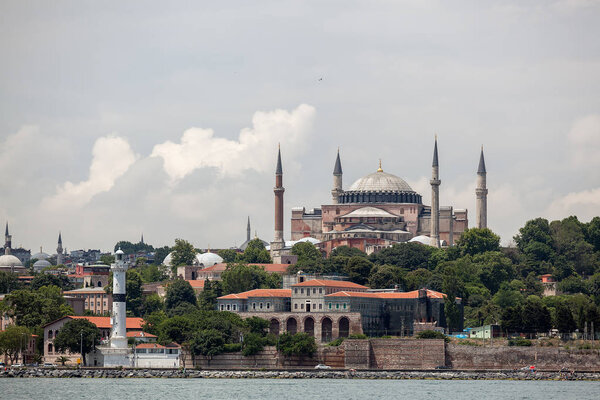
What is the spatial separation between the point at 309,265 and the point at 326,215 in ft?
94.1

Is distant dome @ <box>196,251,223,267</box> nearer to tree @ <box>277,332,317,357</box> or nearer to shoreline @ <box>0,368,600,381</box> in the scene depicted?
tree @ <box>277,332,317,357</box>

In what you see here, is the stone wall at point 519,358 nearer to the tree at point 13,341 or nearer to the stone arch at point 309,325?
the stone arch at point 309,325

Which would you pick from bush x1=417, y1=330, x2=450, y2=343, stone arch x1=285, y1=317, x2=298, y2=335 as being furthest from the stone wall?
stone arch x1=285, y1=317, x2=298, y2=335

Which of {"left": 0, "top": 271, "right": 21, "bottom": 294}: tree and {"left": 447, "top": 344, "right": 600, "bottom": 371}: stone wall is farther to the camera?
{"left": 0, "top": 271, "right": 21, "bottom": 294}: tree

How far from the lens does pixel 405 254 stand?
12612 cm

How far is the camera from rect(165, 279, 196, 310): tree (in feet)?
372

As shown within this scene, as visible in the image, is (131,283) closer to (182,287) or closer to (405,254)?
(182,287)

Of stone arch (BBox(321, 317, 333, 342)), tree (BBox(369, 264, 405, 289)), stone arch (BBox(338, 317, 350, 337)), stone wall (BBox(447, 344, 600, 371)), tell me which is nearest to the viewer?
stone wall (BBox(447, 344, 600, 371))

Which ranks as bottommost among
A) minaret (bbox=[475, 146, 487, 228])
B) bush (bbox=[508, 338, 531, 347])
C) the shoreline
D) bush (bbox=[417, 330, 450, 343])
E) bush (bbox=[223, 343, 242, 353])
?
the shoreline

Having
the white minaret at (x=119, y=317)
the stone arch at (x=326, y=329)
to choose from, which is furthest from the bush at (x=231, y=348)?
the stone arch at (x=326, y=329)

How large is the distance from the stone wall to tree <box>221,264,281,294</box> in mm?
25059

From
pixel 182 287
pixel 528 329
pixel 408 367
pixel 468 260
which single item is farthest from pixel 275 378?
pixel 468 260

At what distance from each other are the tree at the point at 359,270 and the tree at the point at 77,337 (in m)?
25.7

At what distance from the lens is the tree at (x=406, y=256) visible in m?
Answer: 126
